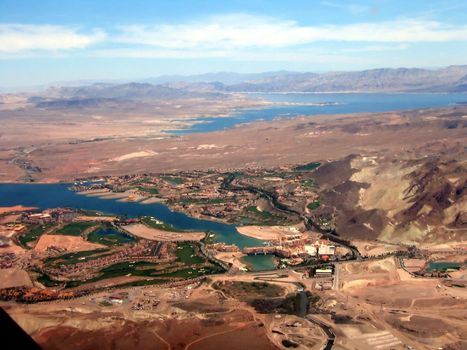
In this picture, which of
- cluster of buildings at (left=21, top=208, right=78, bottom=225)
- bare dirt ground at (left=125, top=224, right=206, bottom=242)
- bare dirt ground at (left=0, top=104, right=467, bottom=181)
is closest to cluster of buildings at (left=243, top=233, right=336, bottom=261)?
bare dirt ground at (left=125, top=224, right=206, bottom=242)

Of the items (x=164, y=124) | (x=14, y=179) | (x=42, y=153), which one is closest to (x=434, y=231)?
(x=14, y=179)

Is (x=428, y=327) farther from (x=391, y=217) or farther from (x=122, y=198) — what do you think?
(x=122, y=198)

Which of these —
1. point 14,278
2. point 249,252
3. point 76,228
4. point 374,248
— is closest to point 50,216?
point 76,228

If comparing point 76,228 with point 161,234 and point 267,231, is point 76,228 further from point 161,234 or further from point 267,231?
point 267,231

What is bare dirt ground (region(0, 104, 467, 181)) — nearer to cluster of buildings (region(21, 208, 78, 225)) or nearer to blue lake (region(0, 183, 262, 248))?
blue lake (region(0, 183, 262, 248))

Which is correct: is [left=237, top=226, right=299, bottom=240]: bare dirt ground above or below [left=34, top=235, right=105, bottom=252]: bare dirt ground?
above
